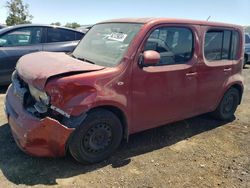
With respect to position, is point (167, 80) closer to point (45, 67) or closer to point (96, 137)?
point (96, 137)

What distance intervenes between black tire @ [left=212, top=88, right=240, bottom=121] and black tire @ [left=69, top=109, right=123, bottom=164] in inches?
94.6

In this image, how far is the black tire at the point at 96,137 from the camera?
11.7ft

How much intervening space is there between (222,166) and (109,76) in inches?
75.2

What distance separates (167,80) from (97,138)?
1.29 meters

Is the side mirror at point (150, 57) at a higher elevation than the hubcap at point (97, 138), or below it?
higher

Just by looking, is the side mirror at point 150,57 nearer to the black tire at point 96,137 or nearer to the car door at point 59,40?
the black tire at point 96,137

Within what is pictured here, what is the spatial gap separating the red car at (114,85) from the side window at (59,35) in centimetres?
288

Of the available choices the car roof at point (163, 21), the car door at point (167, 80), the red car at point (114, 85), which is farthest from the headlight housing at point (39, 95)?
the car roof at point (163, 21)

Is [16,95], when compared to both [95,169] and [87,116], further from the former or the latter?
[95,169]

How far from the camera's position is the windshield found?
397 cm

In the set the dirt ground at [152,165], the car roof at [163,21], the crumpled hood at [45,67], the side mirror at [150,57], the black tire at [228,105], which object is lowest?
the dirt ground at [152,165]

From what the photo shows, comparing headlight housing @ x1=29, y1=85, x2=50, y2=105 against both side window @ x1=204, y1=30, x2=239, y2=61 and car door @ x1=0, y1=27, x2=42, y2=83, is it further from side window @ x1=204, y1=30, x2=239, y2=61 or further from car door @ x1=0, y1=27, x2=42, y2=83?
car door @ x1=0, y1=27, x2=42, y2=83

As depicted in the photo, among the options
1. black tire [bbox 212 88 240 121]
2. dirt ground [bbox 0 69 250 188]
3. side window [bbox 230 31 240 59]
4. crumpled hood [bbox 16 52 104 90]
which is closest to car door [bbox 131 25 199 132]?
dirt ground [bbox 0 69 250 188]

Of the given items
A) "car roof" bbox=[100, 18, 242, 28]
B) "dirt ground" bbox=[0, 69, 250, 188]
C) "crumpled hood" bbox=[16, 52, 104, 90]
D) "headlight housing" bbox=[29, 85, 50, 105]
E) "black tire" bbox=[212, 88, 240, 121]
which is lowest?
"dirt ground" bbox=[0, 69, 250, 188]
